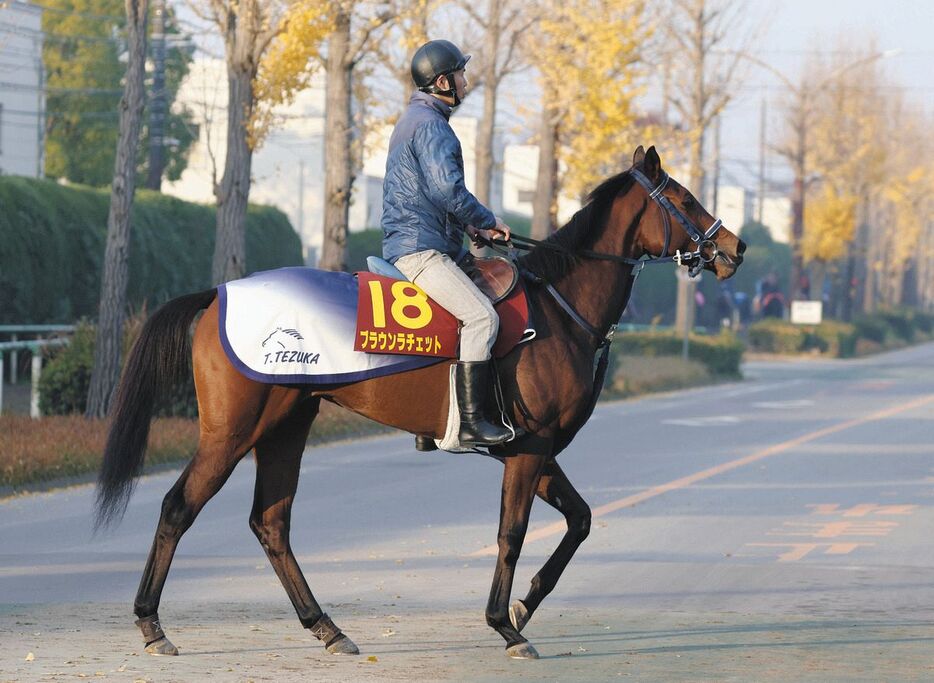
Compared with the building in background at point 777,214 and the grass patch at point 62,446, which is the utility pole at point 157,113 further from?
the building in background at point 777,214

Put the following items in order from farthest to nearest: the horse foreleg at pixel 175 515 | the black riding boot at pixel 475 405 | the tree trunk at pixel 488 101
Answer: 1. the tree trunk at pixel 488 101
2. the black riding boot at pixel 475 405
3. the horse foreleg at pixel 175 515

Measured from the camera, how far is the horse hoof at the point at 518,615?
7961 mm

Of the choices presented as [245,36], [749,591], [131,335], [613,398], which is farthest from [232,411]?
[613,398]

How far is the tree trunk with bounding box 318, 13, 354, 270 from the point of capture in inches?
898

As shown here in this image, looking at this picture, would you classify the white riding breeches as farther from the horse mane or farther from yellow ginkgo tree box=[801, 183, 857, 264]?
yellow ginkgo tree box=[801, 183, 857, 264]

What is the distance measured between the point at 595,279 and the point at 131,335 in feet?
38.2

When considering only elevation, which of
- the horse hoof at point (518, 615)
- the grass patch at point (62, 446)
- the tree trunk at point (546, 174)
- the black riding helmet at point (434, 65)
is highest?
the tree trunk at point (546, 174)

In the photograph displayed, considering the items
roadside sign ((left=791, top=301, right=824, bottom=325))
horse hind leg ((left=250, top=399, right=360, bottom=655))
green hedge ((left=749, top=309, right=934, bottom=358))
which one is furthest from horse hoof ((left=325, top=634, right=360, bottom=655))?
roadside sign ((left=791, top=301, right=824, bottom=325))

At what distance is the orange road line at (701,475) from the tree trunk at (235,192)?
21.5ft

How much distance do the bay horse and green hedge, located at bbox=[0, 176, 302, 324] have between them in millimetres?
18605

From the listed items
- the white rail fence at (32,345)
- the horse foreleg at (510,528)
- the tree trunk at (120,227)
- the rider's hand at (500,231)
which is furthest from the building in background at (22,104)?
the horse foreleg at (510,528)

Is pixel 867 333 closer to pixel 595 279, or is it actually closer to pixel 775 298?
pixel 775 298

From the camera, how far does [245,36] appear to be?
20.8 meters

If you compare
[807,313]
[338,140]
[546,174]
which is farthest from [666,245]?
[807,313]
